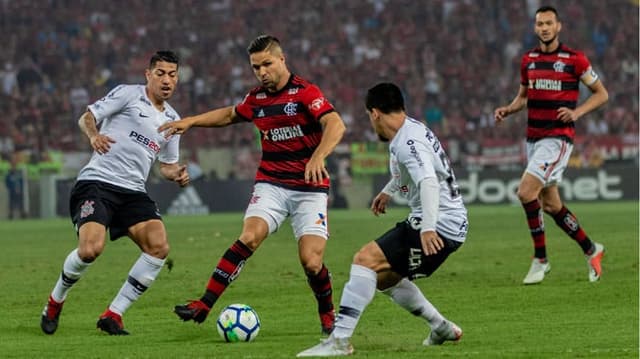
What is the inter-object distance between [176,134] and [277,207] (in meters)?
1.13

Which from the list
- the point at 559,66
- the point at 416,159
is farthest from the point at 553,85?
the point at 416,159

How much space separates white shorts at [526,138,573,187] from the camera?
1316 centimetres

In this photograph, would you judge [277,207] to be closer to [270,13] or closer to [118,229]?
[118,229]

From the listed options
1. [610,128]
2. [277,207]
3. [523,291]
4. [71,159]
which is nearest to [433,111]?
[610,128]

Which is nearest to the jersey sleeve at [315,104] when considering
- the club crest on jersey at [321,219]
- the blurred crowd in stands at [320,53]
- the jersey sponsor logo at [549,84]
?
the club crest on jersey at [321,219]

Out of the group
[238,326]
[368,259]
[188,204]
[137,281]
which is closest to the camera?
[368,259]

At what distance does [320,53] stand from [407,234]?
3300 cm

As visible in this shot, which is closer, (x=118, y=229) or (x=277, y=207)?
(x=277, y=207)

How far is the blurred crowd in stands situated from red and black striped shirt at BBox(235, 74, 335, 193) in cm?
2674

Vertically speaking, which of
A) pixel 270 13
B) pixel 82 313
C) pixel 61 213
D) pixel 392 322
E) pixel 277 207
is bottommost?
pixel 61 213

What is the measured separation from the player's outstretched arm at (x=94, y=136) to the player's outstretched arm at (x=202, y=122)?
46cm

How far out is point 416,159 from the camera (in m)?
8.04

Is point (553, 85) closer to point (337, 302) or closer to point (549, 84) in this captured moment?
point (549, 84)

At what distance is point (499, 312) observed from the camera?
1066 centimetres
